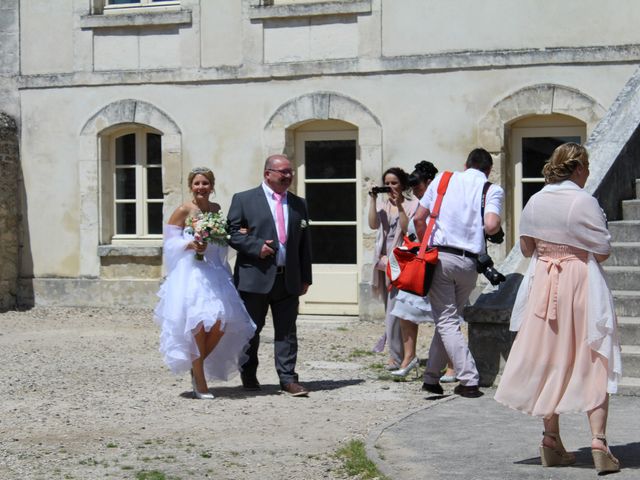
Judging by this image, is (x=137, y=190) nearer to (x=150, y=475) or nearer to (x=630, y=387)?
(x=630, y=387)

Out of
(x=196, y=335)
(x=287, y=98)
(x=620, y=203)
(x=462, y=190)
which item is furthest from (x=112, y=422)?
(x=287, y=98)

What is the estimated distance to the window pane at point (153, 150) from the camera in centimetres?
1587

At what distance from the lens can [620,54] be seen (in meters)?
13.4

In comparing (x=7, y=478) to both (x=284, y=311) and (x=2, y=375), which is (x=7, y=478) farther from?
(x=2, y=375)

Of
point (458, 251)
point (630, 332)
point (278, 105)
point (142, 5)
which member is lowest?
point (630, 332)

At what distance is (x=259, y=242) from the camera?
364 inches

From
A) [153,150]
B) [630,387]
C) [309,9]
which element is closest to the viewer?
[630,387]

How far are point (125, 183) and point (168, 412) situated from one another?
26.0 ft

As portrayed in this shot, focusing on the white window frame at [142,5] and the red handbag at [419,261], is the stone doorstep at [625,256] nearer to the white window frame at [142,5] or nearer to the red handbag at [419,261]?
the red handbag at [419,261]

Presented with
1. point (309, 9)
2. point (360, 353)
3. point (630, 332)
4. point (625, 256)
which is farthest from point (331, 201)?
point (630, 332)

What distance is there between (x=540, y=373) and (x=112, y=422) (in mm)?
3036

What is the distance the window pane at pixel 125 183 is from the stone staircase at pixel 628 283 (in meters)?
7.28

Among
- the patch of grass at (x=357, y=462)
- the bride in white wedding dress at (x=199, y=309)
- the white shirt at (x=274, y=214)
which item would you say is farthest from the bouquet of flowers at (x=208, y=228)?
the patch of grass at (x=357, y=462)

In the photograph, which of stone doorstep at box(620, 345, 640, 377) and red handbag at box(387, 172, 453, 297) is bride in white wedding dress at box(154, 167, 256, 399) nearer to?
red handbag at box(387, 172, 453, 297)
